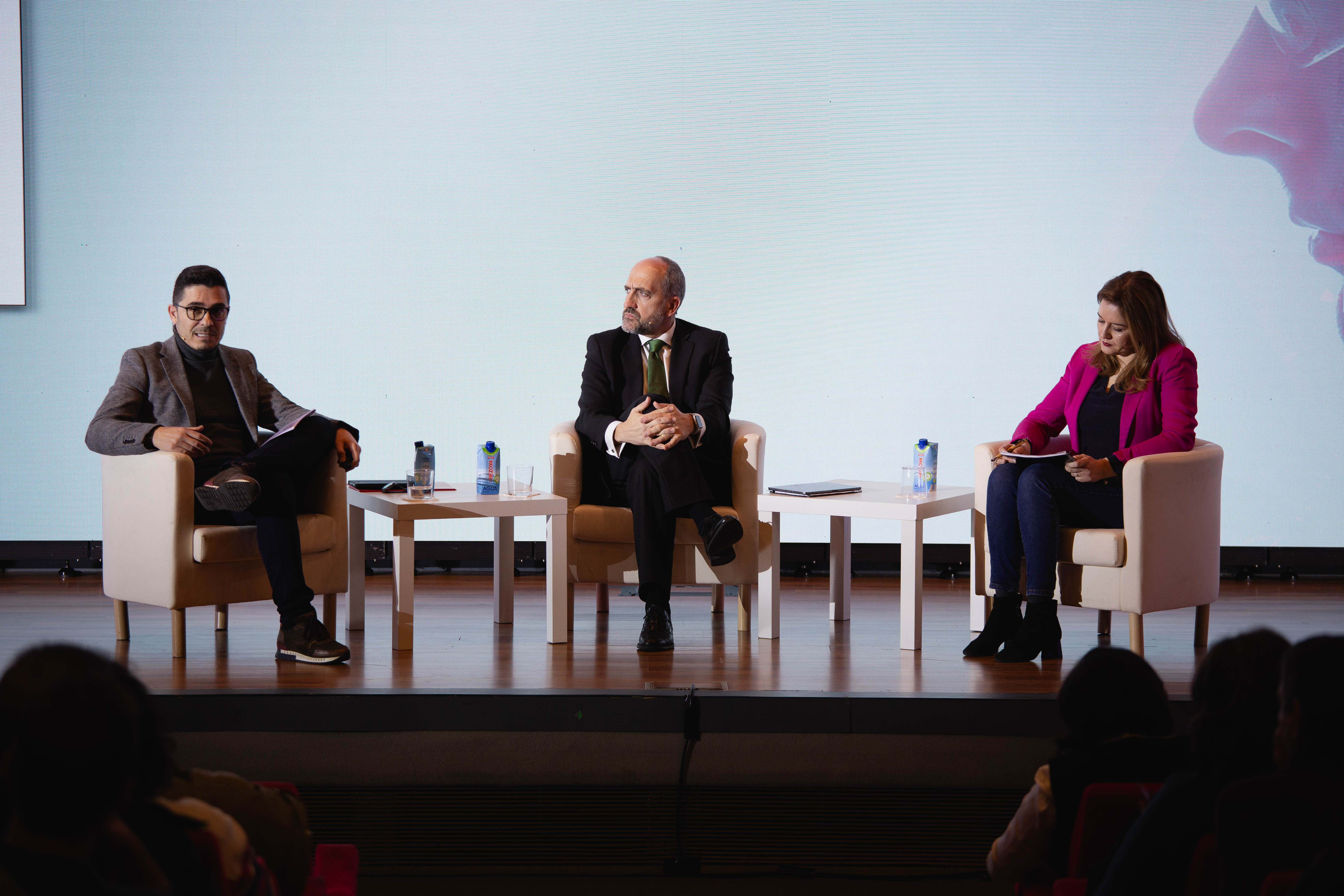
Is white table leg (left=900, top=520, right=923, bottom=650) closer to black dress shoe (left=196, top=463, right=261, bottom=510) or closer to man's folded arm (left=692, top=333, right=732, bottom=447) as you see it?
man's folded arm (left=692, top=333, right=732, bottom=447)

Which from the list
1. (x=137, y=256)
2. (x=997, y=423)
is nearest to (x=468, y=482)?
(x=137, y=256)

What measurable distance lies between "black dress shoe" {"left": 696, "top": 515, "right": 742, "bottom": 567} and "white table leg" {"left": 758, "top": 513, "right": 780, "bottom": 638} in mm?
218

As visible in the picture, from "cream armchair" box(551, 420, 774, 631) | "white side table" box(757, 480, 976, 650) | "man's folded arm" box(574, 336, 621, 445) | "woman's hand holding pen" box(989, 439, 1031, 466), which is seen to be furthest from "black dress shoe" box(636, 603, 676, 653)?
"woman's hand holding pen" box(989, 439, 1031, 466)

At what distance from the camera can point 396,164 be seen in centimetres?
490

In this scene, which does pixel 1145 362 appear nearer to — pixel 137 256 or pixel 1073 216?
pixel 1073 216

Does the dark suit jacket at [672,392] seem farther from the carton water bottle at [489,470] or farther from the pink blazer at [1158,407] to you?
the pink blazer at [1158,407]

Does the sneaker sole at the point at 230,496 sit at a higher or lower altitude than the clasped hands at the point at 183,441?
lower

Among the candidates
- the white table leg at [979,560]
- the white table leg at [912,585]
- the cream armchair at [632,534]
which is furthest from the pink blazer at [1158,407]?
the cream armchair at [632,534]

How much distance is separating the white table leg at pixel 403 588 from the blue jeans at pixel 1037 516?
1.64 meters

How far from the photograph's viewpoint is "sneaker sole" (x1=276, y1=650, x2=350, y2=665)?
311 centimetres

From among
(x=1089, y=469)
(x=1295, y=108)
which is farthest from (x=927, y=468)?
(x=1295, y=108)

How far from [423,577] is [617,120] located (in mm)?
2068

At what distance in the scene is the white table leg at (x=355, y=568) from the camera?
360 cm

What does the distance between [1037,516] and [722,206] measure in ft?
7.33
